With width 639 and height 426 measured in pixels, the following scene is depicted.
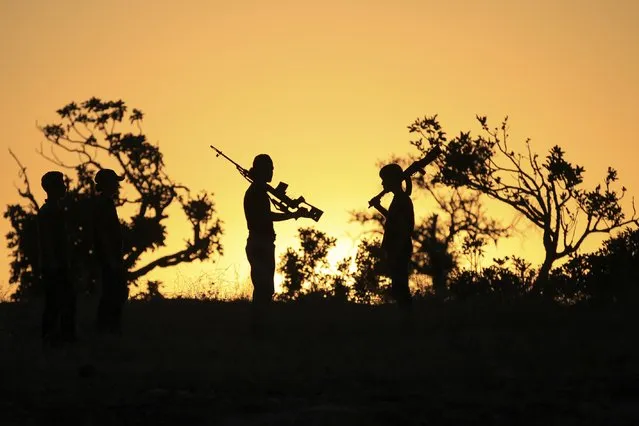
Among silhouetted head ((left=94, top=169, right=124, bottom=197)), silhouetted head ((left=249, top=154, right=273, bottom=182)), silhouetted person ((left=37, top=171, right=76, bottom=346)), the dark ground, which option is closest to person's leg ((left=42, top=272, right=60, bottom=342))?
silhouetted person ((left=37, top=171, right=76, bottom=346))

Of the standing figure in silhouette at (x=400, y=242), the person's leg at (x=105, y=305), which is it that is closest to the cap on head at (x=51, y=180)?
the person's leg at (x=105, y=305)

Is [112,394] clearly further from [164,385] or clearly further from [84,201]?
[84,201]

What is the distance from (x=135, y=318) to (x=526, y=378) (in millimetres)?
7442

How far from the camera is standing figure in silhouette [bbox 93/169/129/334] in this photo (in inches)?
567

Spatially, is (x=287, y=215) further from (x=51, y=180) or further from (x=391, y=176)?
(x=51, y=180)

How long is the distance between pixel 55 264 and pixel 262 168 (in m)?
3.04

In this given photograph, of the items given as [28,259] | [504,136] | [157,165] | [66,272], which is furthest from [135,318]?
[157,165]

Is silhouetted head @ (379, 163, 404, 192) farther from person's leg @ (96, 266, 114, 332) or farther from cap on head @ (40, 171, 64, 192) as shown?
cap on head @ (40, 171, 64, 192)

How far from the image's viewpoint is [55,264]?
44.3 ft

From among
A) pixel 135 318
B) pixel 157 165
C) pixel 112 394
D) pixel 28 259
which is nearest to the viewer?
pixel 112 394

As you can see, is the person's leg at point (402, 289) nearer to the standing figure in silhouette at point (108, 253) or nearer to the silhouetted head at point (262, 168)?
the silhouetted head at point (262, 168)

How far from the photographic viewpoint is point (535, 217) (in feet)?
91.0

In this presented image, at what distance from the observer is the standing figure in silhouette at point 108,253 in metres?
14.4

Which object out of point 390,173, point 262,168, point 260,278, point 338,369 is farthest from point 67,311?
point 390,173
